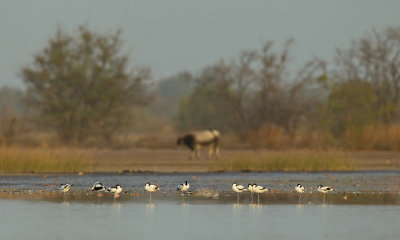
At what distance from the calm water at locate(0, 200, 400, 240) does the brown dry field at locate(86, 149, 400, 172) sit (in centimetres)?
1324

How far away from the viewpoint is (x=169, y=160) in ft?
120

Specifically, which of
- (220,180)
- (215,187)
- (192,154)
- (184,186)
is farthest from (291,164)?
(184,186)

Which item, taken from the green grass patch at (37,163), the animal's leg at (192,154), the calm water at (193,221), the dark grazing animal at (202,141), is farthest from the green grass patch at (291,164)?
the calm water at (193,221)

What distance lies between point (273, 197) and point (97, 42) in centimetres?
2871

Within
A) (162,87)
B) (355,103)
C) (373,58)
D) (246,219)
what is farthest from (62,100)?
(162,87)

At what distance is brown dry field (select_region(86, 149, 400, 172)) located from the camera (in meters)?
31.8

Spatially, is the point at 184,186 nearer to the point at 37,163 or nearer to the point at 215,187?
the point at 215,187

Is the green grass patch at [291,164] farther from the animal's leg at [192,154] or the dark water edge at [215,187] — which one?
the animal's leg at [192,154]

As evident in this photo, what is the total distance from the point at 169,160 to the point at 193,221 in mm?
21822

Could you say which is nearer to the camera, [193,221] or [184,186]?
[193,221]

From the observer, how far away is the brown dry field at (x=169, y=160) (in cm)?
3175

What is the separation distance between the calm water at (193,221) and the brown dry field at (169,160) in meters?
13.2

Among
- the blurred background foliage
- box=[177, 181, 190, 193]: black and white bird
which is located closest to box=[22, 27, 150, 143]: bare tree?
the blurred background foliage

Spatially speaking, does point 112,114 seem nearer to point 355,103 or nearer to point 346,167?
point 355,103
